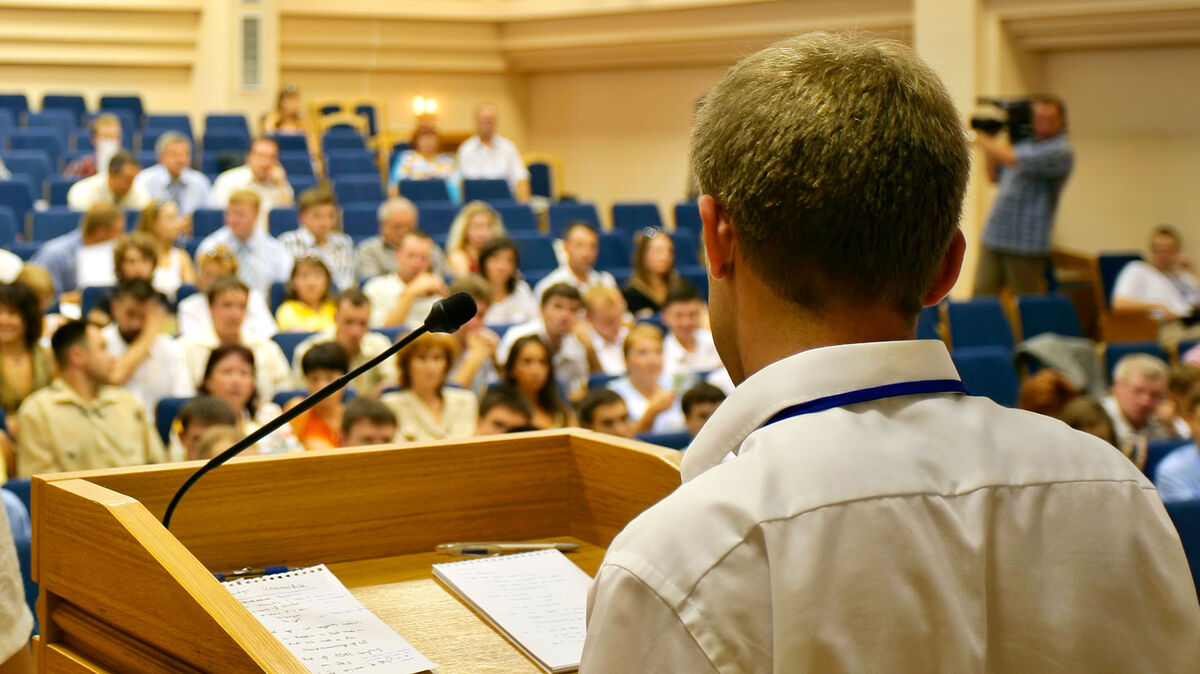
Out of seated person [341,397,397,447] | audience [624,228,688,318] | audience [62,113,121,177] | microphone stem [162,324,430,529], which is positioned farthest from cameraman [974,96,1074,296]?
microphone stem [162,324,430,529]

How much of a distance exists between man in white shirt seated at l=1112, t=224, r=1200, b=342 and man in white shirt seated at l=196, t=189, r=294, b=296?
3135mm

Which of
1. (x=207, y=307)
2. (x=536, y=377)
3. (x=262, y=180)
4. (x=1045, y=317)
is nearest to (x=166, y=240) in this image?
(x=207, y=307)

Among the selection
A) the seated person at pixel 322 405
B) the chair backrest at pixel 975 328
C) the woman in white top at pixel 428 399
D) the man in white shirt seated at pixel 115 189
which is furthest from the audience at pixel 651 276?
the man in white shirt seated at pixel 115 189

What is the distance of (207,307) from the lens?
13.2 feet

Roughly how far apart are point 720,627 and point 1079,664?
0.19 m

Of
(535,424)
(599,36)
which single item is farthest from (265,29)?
(535,424)

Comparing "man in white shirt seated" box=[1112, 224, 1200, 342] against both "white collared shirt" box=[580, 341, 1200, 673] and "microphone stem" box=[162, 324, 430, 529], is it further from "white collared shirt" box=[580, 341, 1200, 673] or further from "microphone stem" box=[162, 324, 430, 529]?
"white collared shirt" box=[580, 341, 1200, 673]

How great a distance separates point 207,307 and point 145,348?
0.54m

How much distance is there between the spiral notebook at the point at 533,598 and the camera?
3.20 feet

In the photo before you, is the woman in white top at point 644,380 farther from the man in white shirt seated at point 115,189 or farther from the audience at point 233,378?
the man in white shirt seated at point 115,189

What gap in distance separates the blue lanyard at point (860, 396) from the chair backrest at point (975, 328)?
3883 mm

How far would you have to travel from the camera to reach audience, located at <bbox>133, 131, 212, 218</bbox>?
5.64 meters

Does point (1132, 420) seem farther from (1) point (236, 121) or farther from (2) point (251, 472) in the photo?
(1) point (236, 121)

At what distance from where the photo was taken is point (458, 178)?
22.3ft
